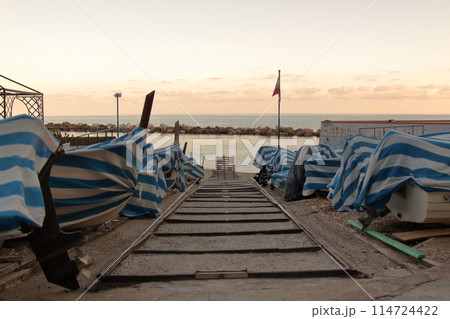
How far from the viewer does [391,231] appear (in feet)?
28.0

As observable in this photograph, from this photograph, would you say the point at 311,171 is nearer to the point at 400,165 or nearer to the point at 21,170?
the point at 400,165

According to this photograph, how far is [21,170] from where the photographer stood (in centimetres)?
477

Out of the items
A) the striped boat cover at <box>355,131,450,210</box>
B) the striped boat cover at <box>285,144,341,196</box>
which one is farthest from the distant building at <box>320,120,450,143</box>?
the striped boat cover at <box>355,131,450,210</box>

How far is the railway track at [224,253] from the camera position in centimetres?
550

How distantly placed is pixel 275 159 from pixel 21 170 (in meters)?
21.1

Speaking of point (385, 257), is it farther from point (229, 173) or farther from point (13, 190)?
point (229, 173)

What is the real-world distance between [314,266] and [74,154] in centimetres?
462

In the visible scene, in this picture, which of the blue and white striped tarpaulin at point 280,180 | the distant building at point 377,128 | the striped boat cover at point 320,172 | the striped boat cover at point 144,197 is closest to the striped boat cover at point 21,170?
the striped boat cover at point 144,197

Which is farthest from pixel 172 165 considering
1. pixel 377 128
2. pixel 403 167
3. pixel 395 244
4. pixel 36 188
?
pixel 377 128

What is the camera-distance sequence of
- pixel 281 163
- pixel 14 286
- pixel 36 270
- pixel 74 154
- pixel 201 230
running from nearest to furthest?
pixel 14 286 < pixel 36 270 < pixel 74 154 < pixel 201 230 < pixel 281 163

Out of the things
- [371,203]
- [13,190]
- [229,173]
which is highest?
[13,190]

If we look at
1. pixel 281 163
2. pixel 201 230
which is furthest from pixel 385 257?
pixel 281 163

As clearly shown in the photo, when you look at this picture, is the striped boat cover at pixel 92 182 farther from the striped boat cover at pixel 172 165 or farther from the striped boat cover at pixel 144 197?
the striped boat cover at pixel 172 165

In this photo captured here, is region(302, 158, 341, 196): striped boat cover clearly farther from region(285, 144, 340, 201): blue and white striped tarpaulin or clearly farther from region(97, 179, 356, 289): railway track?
region(97, 179, 356, 289): railway track
